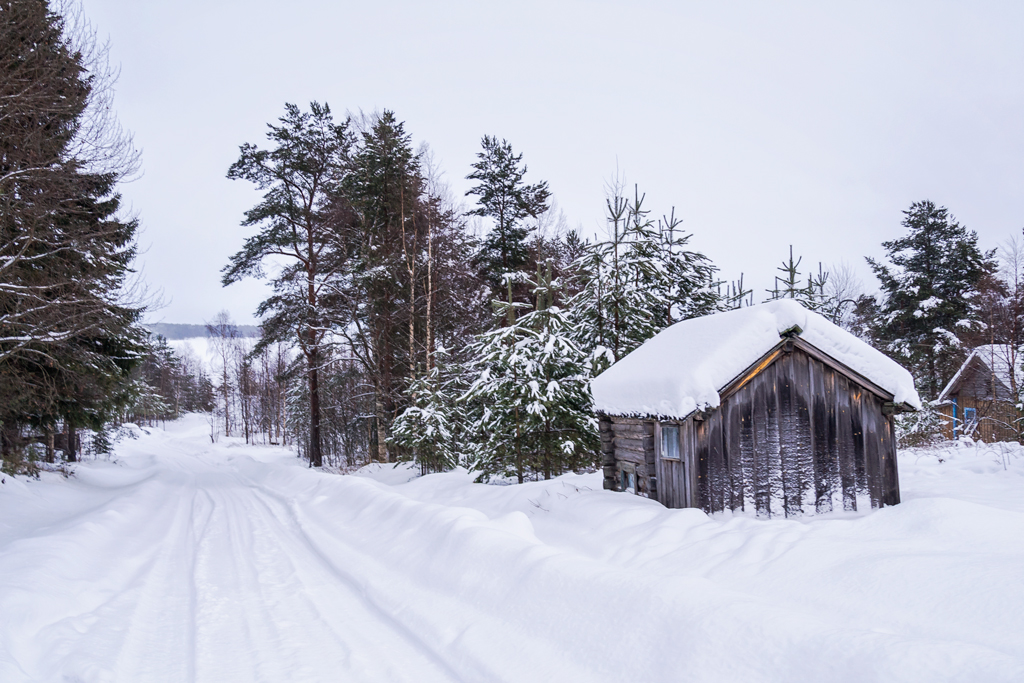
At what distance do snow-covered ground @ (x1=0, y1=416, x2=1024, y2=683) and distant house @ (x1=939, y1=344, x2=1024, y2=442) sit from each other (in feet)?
50.3

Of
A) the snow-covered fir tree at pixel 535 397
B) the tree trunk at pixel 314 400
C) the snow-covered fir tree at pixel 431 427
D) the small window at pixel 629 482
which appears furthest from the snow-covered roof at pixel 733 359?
the tree trunk at pixel 314 400

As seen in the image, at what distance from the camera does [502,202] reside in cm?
2611

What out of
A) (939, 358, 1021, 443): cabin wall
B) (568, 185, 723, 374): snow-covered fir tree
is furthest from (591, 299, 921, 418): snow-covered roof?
(939, 358, 1021, 443): cabin wall

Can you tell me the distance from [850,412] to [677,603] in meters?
6.48

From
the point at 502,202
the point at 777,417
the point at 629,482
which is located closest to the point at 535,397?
the point at 629,482

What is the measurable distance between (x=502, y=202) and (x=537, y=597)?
2263 cm

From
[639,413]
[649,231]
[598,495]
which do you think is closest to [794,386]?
[639,413]

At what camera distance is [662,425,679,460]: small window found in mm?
9039

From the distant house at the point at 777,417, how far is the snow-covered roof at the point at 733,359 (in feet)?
0.06

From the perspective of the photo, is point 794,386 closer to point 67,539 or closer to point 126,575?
point 126,575

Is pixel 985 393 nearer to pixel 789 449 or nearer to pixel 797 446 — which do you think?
pixel 797 446

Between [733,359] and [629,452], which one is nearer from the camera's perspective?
[733,359]

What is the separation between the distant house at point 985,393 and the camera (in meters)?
21.8

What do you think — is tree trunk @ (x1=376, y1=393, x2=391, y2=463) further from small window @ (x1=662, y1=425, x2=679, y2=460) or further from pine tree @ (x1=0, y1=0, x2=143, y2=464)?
small window @ (x1=662, y1=425, x2=679, y2=460)
